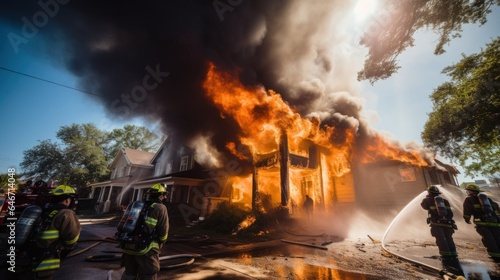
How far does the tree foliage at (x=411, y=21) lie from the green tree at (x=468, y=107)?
11.6 ft

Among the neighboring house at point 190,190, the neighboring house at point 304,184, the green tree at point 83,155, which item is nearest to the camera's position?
the neighboring house at point 304,184

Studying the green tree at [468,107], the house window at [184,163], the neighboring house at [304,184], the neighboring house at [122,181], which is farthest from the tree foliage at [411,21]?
the neighboring house at [122,181]

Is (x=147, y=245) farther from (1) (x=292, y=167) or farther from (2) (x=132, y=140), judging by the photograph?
(2) (x=132, y=140)

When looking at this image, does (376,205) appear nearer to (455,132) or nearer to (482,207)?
(455,132)

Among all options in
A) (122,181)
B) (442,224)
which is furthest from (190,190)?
(442,224)

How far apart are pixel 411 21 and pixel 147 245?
13966 mm

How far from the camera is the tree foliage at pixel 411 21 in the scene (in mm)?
10094

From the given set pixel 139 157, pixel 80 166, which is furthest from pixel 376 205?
pixel 80 166

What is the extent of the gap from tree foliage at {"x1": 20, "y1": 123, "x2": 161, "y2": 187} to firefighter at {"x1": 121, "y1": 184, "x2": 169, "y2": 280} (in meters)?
40.8

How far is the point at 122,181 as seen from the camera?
2683cm

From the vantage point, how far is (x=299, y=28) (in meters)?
13.5

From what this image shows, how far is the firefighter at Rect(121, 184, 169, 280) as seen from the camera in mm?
3277

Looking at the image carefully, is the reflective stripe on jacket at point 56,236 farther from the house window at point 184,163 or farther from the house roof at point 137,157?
the house roof at point 137,157

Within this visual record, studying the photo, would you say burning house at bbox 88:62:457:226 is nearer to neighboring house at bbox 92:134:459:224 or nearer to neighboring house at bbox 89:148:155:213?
neighboring house at bbox 92:134:459:224
